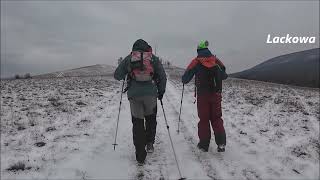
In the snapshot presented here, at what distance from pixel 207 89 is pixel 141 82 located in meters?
1.75

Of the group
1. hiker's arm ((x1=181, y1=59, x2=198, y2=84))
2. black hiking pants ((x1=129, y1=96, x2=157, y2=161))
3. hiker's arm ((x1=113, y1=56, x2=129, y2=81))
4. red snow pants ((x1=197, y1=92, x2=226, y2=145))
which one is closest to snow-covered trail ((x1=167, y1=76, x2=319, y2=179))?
red snow pants ((x1=197, y1=92, x2=226, y2=145))

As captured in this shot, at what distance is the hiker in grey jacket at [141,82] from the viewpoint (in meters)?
8.25

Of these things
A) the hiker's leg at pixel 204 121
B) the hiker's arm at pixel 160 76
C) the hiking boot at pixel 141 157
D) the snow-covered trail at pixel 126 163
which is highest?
the hiker's arm at pixel 160 76

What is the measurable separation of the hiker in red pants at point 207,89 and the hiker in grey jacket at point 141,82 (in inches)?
40.7

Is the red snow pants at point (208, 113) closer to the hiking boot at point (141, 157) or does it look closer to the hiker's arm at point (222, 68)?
the hiker's arm at point (222, 68)

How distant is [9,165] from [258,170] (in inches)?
213

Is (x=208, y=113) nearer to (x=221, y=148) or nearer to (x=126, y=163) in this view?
(x=221, y=148)

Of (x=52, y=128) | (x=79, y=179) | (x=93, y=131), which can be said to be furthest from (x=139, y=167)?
(x=52, y=128)

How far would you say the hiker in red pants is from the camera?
8.95m

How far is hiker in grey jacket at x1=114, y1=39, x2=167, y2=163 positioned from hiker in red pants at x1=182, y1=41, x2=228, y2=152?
1.03 m

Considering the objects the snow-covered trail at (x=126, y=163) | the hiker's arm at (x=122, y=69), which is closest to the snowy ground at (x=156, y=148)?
the snow-covered trail at (x=126, y=163)

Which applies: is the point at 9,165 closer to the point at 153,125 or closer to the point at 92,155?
the point at 92,155

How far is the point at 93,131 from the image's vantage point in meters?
11.3

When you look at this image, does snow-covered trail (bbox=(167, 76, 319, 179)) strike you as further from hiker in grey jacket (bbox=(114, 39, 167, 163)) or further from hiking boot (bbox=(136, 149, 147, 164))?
hiker in grey jacket (bbox=(114, 39, 167, 163))
